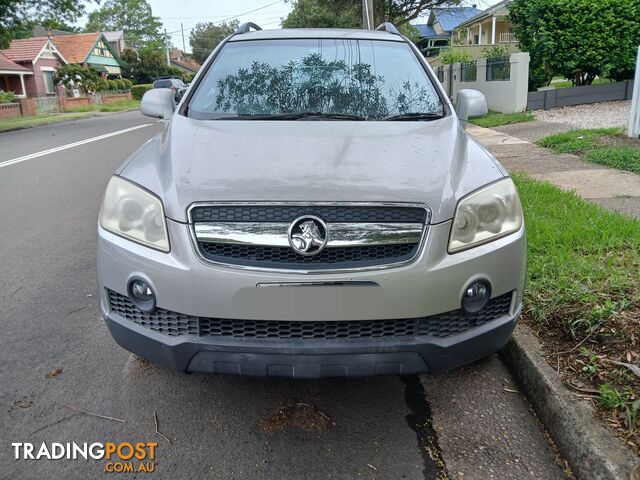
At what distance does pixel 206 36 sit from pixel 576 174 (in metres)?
99.2

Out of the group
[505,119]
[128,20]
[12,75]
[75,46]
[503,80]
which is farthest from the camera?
[128,20]

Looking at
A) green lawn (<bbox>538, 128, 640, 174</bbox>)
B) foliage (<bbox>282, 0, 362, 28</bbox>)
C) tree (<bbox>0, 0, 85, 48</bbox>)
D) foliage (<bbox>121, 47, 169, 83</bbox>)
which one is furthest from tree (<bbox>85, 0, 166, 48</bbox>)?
green lawn (<bbox>538, 128, 640, 174</bbox>)

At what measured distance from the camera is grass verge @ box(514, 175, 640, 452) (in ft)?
8.30

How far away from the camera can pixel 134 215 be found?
246 cm

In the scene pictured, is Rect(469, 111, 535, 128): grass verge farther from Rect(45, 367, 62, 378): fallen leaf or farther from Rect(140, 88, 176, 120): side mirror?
Rect(45, 367, 62, 378): fallen leaf

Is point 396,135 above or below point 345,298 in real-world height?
above

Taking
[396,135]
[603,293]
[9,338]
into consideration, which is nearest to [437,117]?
[396,135]

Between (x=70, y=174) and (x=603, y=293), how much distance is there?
837 cm

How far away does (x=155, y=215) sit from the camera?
239cm

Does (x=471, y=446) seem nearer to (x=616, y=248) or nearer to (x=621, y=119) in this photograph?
(x=616, y=248)

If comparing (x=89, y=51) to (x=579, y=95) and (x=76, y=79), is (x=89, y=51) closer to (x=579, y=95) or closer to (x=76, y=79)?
(x=76, y=79)

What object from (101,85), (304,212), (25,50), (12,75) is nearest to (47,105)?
(101,85)

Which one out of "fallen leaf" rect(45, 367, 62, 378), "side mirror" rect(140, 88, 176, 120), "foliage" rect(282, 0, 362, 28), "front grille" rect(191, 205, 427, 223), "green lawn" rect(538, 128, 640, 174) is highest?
"foliage" rect(282, 0, 362, 28)

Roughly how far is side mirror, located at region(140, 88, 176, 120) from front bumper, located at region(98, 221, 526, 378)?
68.5 inches
